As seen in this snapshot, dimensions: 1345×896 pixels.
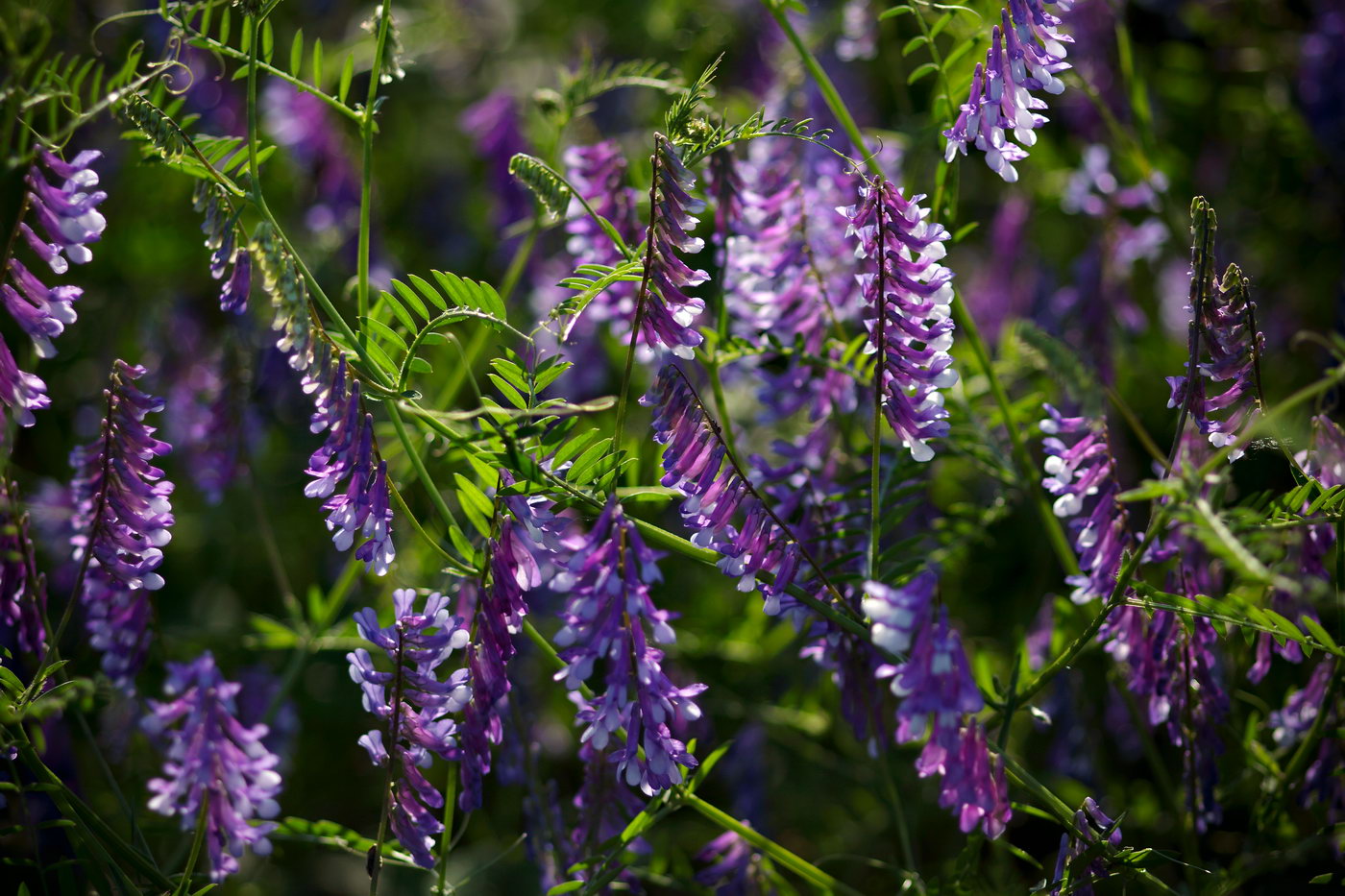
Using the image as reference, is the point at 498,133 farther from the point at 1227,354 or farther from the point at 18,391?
the point at 1227,354

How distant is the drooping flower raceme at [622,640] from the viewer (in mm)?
1297

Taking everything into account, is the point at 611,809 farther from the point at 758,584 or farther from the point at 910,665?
the point at 910,665

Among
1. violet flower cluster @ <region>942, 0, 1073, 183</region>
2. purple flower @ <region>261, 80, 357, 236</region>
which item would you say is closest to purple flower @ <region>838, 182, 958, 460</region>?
violet flower cluster @ <region>942, 0, 1073, 183</region>

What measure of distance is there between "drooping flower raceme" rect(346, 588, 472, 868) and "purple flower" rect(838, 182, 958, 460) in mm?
655

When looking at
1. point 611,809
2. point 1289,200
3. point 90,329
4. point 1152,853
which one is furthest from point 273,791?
point 1289,200

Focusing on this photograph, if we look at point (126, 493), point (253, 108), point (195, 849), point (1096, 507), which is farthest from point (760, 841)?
point (253, 108)

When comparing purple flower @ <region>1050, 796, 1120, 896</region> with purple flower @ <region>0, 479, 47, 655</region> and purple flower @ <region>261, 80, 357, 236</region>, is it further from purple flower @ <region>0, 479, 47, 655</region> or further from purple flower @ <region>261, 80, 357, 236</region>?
purple flower @ <region>261, 80, 357, 236</region>

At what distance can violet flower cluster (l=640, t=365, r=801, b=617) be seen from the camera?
1376 millimetres

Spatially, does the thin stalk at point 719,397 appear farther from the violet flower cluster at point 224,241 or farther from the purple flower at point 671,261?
the violet flower cluster at point 224,241

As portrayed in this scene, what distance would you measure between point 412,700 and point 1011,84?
1133 millimetres

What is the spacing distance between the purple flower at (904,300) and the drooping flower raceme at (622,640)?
1.29 ft

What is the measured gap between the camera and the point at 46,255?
1437 millimetres

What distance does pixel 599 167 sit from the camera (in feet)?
6.21

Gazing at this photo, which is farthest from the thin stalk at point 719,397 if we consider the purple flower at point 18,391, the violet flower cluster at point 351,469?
the purple flower at point 18,391
